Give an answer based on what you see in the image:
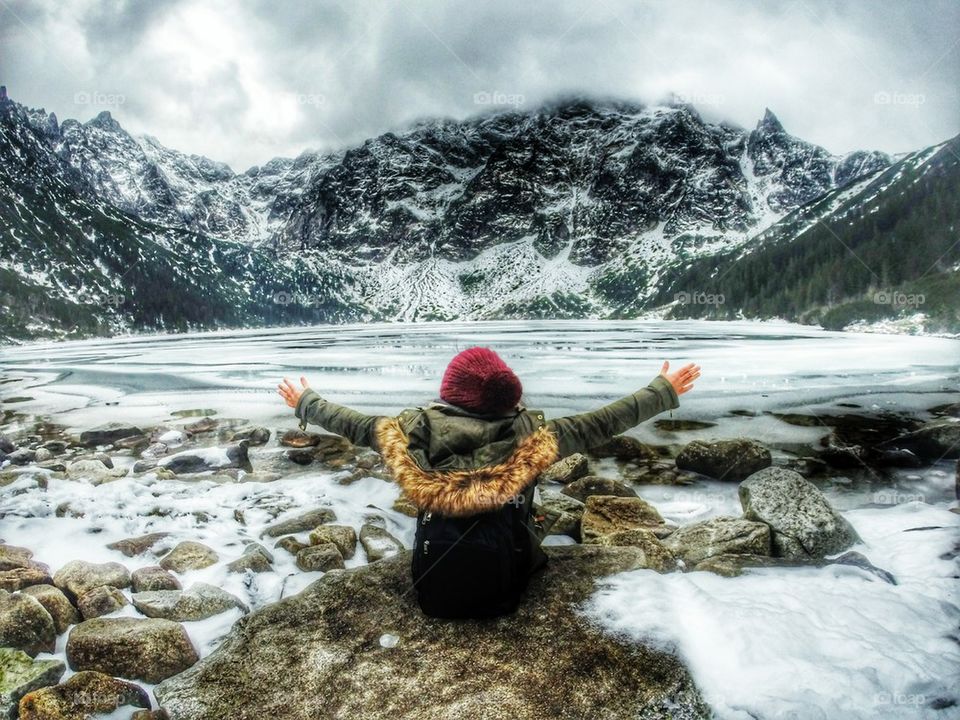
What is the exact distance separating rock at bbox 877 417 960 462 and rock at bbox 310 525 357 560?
28.9ft

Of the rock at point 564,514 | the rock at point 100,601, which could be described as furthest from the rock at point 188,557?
the rock at point 564,514

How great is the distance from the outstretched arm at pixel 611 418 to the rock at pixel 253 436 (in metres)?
7.51

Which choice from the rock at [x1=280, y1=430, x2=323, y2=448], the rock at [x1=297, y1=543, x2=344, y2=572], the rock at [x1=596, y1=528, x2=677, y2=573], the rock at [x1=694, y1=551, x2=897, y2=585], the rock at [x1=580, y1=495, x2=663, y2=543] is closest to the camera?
the rock at [x1=694, y1=551, x2=897, y2=585]

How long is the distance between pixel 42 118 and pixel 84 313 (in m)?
118

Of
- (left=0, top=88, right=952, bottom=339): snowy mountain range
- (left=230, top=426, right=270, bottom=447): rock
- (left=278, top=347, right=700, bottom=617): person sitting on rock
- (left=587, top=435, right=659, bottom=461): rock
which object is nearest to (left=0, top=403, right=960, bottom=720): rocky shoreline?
(left=278, top=347, right=700, bottom=617): person sitting on rock

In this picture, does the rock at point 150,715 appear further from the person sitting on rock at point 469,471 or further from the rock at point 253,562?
the rock at point 253,562

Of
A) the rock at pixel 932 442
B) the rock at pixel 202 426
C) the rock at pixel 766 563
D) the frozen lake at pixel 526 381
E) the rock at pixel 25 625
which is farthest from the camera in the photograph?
the frozen lake at pixel 526 381

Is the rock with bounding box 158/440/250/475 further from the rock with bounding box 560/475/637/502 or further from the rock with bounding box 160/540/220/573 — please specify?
the rock with bounding box 560/475/637/502

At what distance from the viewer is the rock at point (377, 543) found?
16.4 feet

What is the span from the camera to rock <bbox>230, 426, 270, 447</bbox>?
9.34m

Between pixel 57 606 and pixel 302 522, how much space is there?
7.70 feet

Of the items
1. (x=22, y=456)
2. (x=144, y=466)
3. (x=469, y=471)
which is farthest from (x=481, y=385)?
(x=22, y=456)

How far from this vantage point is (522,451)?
303cm

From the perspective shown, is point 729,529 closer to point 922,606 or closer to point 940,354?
point 922,606
